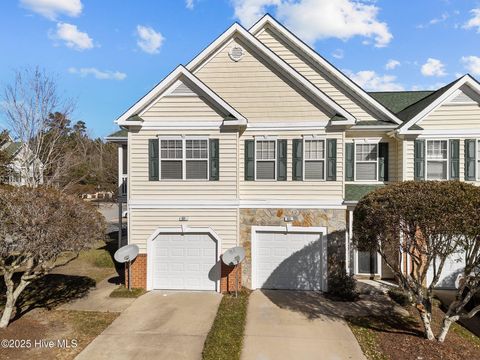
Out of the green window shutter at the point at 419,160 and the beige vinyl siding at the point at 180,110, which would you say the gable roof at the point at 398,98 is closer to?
the green window shutter at the point at 419,160

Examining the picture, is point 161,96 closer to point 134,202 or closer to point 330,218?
point 134,202

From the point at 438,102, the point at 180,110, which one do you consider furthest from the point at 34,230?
the point at 438,102

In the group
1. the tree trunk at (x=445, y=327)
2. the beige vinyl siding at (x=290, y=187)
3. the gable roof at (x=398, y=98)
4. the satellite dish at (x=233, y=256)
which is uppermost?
the gable roof at (x=398, y=98)

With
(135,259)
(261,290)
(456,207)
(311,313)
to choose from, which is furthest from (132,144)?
(456,207)

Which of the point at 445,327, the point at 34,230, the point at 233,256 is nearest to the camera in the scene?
the point at 445,327

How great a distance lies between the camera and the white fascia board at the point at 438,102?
1157 cm

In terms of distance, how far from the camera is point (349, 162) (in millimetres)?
A: 12398

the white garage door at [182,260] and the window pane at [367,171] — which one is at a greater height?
the window pane at [367,171]

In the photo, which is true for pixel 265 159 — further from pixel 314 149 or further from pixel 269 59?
pixel 269 59

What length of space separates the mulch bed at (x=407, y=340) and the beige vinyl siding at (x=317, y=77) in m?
7.90

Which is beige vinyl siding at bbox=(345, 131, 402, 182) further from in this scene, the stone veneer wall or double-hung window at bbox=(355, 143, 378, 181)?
the stone veneer wall

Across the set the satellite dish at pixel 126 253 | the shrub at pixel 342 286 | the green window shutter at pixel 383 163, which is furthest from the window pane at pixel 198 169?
the green window shutter at pixel 383 163

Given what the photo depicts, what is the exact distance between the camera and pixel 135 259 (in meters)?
11.3

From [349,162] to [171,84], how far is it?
24.7ft
